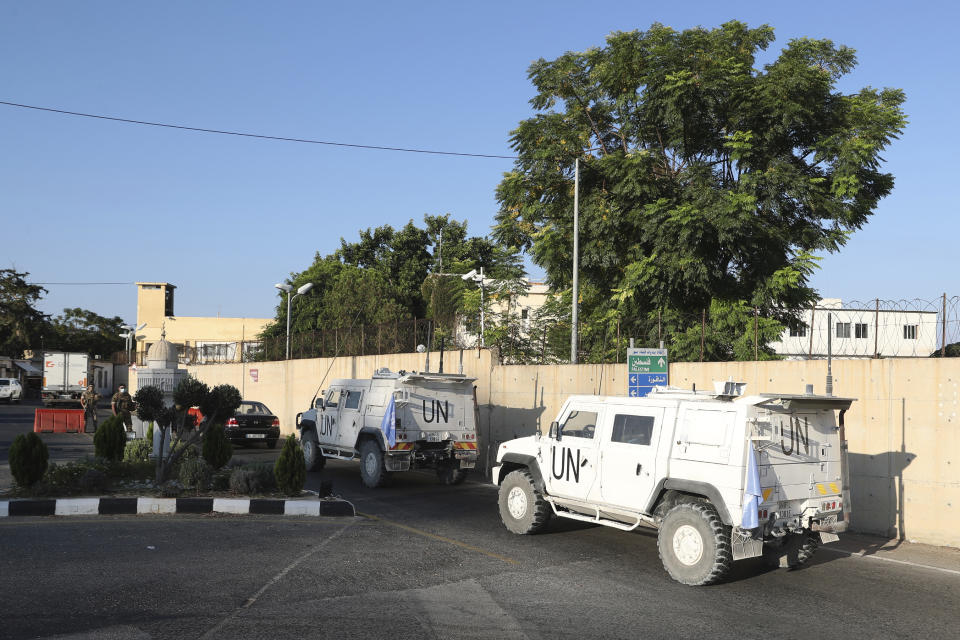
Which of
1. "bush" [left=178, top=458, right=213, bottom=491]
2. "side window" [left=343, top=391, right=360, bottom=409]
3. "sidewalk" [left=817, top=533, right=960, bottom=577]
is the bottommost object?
"sidewalk" [left=817, top=533, right=960, bottom=577]

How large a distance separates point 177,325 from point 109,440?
7371 centimetres

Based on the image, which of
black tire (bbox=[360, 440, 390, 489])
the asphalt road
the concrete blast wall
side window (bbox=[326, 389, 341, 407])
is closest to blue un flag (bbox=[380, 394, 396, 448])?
black tire (bbox=[360, 440, 390, 489])

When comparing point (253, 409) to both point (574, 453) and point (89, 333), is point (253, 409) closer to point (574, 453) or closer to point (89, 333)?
point (574, 453)

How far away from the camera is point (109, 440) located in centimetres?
1570

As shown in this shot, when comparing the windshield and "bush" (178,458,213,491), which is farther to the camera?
the windshield

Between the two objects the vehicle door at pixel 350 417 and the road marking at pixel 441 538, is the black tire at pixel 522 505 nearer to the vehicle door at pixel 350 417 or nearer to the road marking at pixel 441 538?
the road marking at pixel 441 538

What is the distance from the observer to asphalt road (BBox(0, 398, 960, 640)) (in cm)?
624

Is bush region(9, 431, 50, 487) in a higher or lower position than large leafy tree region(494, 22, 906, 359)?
lower

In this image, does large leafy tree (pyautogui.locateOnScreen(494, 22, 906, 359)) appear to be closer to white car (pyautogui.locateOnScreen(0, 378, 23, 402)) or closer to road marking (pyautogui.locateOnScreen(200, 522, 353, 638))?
road marking (pyautogui.locateOnScreen(200, 522, 353, 638))

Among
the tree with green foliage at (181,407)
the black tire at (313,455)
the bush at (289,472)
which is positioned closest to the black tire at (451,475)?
the black tire at (313,455)

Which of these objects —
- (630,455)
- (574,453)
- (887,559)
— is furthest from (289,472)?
(887,559)

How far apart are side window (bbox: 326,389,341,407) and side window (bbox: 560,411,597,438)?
7933 mm

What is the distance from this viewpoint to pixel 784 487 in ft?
26.9

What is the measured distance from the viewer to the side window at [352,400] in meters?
16.2
